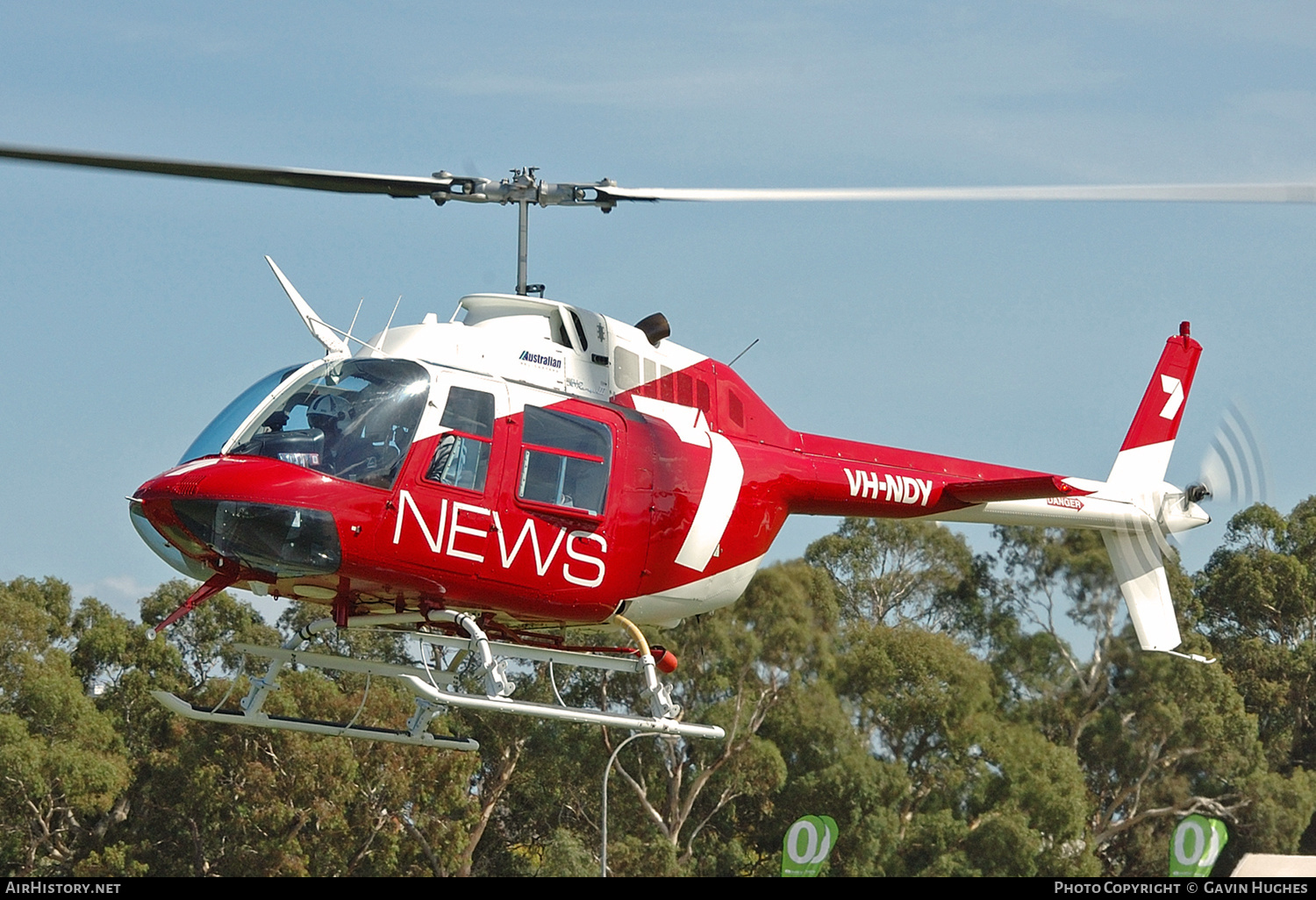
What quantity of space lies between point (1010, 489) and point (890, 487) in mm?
1058

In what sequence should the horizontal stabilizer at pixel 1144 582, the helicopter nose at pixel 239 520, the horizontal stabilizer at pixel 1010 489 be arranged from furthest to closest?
the horizontal stabilizer at pixel 1144 582
the horizontal stabilizer at pixel 1010 489
the helicopter nose at pixel 239 520

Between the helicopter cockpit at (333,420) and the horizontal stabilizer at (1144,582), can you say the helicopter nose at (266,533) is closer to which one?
the helicopter cockpit at (333,420)

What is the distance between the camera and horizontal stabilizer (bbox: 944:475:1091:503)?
14.7 m

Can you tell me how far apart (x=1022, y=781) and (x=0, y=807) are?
22.6 meters

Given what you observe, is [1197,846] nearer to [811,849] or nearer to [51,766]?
[811,849]

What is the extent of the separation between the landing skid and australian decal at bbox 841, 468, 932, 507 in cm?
274

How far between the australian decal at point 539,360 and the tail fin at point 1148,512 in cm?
681

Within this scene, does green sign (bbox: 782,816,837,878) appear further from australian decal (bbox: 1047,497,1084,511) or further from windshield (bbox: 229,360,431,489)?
windshield (bbox: 229,360,431,489)

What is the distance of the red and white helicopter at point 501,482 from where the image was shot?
1167 cm

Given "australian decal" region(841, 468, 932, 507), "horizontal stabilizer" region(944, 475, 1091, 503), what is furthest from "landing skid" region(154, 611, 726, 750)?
"horizontal stabilizer" region(944, 475, 1091, 503)

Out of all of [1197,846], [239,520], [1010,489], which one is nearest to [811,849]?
[1197,846]

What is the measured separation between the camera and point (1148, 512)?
17297 mm

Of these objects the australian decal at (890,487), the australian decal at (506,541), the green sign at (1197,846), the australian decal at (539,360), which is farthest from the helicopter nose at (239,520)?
the green sign at (1197,846)
